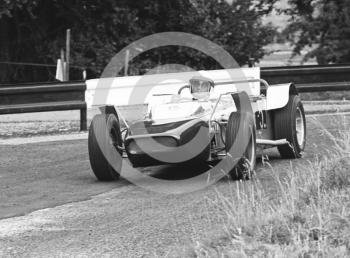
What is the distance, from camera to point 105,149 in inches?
368

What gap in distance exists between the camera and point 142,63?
23.8 m

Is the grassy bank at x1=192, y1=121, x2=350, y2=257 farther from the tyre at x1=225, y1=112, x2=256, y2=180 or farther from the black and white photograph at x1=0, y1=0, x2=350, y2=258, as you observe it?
the tyre at x1=225, y1=112, x2=256, y2=180

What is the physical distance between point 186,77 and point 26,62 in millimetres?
9035

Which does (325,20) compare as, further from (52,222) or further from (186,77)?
(52,222)

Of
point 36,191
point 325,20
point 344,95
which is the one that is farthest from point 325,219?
point 325,20

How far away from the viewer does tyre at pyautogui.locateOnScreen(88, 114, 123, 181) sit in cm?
934

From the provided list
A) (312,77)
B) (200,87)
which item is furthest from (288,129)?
(312,77)

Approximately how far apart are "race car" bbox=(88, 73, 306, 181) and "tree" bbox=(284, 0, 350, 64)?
1432cm

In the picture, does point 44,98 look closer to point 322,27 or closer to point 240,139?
point 240,139

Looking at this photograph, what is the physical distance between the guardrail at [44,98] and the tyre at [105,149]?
512 cm

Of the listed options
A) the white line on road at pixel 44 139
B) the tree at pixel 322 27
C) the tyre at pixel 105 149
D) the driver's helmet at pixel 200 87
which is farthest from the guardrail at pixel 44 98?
the tree at pixel 322 27

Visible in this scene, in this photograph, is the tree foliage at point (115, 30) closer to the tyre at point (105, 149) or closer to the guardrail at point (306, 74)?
the guardrail at point (306, 74)

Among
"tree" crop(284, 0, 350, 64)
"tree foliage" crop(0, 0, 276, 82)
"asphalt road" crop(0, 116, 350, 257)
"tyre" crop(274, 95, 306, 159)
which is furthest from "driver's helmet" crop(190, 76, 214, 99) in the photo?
"tree" crop(284, 0, 350, 64)

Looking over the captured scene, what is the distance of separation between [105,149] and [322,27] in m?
17.3
